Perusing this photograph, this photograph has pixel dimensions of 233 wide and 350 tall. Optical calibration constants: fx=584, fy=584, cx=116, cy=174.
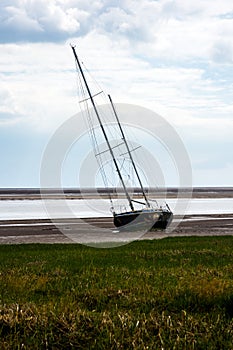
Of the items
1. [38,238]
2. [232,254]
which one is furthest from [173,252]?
[38,238]

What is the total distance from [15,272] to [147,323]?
8.62 m

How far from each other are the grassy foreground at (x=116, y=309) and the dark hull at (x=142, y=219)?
119 feet

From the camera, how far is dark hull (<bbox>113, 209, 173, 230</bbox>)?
5506 cm

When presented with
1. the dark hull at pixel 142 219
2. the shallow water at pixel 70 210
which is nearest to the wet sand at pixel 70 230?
the dark hull at pixel 142 219

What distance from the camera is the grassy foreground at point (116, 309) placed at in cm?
924

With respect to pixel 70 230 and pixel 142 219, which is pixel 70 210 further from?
pixel 70 230

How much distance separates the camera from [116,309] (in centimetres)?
1138

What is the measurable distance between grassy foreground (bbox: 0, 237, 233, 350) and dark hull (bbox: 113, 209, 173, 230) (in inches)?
1432

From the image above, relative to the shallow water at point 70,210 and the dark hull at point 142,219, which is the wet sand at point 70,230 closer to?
the dark hull at point 142,219

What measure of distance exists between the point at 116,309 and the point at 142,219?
144ft

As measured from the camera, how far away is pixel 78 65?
6066cm

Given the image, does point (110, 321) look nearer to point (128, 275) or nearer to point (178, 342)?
point (178, 342)

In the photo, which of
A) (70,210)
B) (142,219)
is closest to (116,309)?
(142,219)

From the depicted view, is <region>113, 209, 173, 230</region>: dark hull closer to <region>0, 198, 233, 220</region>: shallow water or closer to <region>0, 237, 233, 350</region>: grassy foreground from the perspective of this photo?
<region>0, 198, 233, 220</region>: shallow water
